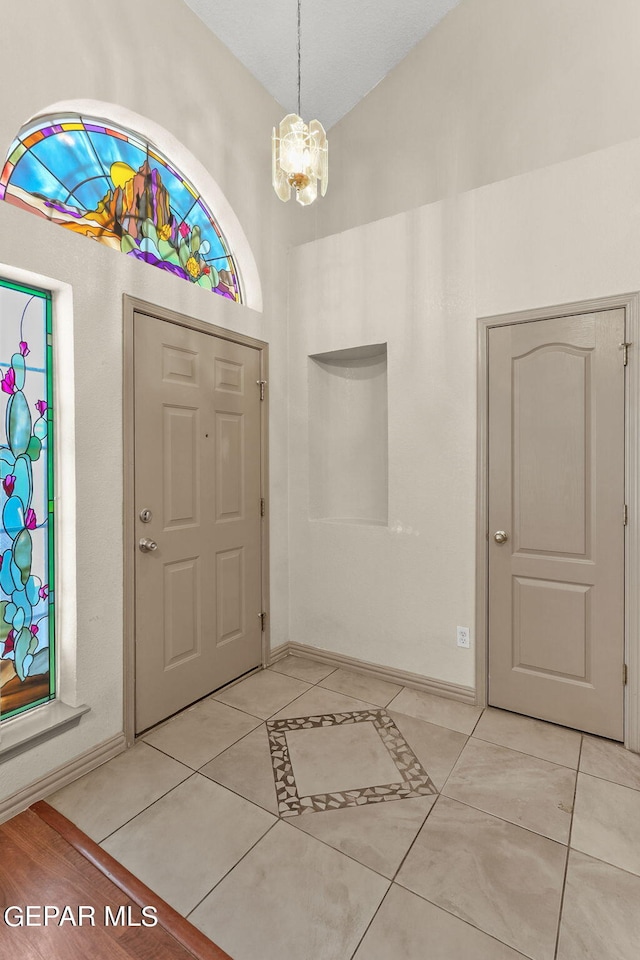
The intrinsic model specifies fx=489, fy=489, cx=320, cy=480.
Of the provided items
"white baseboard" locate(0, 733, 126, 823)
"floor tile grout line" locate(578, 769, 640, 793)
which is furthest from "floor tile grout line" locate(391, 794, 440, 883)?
"white baseboard" locate(0, 733, 126, 823)

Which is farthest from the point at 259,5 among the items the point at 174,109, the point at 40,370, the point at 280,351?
the point at 40,370

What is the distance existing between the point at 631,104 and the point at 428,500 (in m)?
2.33

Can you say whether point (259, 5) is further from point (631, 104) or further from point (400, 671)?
point (400, 671)

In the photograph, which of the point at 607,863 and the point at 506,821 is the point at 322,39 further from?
the point at 607,863

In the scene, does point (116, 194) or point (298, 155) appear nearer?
point (298, 155)

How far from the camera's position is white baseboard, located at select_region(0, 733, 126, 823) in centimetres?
183

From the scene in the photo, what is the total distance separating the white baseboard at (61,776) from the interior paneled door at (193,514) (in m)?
0.18

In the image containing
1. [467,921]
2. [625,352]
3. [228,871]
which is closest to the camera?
[467,921]

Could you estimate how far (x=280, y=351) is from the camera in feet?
10.7

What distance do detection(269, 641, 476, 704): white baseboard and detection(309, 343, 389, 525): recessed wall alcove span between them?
34.7 inches

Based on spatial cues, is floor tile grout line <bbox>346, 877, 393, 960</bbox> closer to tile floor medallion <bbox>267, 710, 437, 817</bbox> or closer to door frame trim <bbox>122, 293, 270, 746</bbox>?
tile floor medallion <bbox>267, 710, 437, 817</bbox>

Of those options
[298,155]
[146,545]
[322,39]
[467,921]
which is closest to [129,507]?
[146,545]

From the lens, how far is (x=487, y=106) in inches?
118

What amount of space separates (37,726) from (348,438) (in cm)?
237
